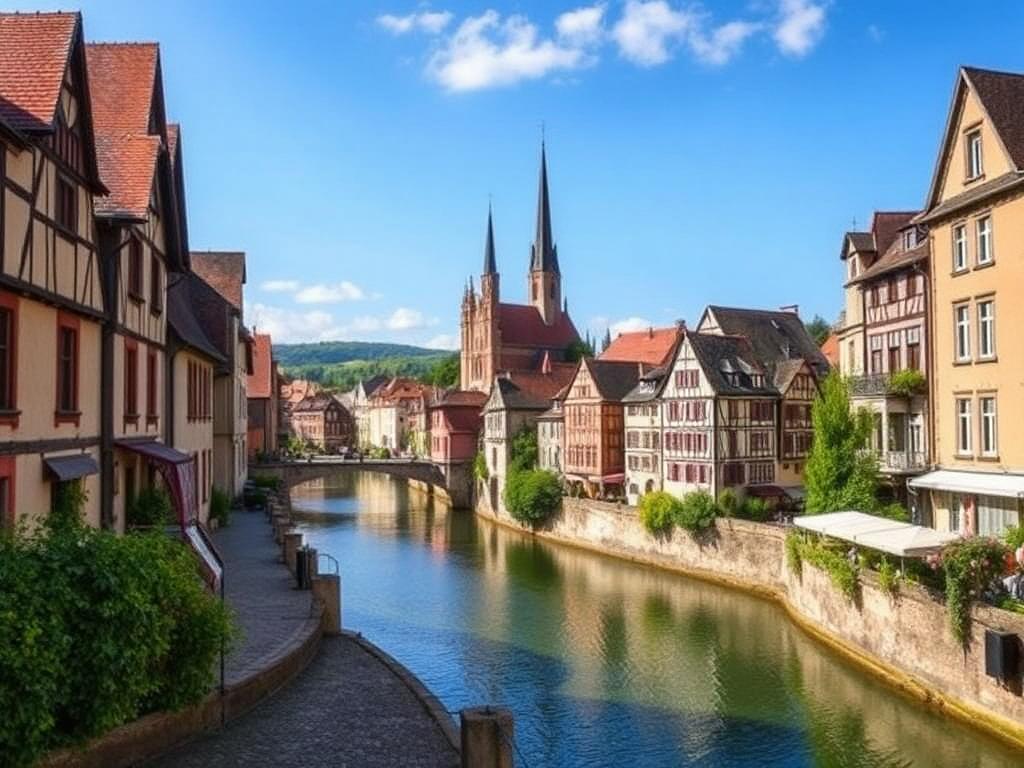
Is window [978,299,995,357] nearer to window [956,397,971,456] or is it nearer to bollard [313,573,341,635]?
window [956,397,971,456]

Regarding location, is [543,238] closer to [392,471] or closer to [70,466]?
[392,471]

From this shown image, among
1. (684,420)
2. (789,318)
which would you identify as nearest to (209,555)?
(684,420)

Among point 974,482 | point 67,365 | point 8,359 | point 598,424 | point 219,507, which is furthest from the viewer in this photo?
point 598,424

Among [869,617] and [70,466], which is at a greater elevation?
[70,466]

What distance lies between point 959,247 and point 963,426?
4.99 m

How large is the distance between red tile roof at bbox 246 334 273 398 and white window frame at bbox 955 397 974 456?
45089mm

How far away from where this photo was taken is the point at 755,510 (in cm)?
4291

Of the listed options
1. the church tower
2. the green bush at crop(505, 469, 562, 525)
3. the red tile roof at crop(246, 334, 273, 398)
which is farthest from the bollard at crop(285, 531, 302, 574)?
the church tower

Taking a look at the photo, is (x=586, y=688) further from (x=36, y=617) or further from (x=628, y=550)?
(x=628, y=550)

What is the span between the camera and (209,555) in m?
19.8

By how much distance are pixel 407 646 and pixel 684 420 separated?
76.0 feet

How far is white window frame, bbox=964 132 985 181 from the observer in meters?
25.5

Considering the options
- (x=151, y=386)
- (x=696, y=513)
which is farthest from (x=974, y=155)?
(x=151, y=386)

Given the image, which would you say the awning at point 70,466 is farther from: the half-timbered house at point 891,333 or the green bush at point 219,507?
the half-timbered house at point 891,333
